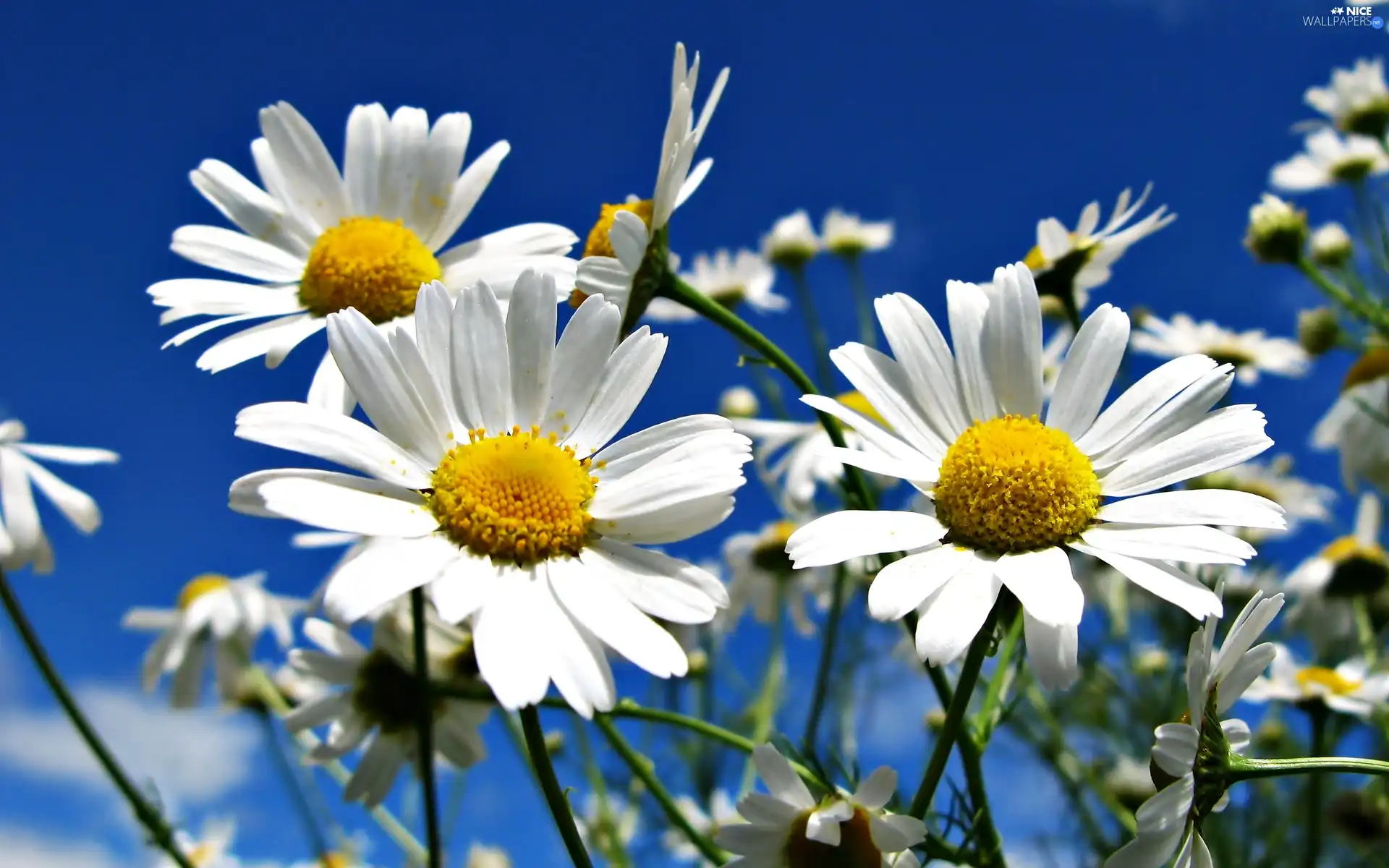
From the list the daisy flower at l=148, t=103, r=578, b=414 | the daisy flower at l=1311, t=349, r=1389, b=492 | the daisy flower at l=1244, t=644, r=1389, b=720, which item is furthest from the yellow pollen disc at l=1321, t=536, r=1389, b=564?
the daisy flower at l=148, t=103, r=578, b=414

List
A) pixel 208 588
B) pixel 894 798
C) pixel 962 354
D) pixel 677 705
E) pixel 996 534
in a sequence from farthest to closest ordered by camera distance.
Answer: pixel 677 705
pixel 208 588
pixel 894 798
pixel 962 354
pixel 996 534

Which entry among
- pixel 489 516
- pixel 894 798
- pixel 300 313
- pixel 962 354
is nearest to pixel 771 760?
pixel 489 516

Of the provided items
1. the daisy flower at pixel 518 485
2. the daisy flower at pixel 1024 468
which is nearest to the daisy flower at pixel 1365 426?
the daisy flower at pixel 1024 468

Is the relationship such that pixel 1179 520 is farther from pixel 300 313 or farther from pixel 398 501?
pixel 300 313

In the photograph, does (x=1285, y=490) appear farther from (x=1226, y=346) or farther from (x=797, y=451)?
(x=797, y=451)

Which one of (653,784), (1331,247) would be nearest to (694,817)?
(653,784)

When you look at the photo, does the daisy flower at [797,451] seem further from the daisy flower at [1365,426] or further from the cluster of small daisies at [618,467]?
the daisy flower at [1365,426]
